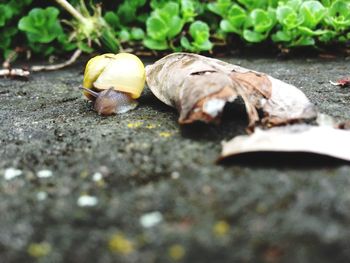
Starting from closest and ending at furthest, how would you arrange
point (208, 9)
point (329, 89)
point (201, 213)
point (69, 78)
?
point (201, 213) < point (329, 89) < point (69, 78) < point (208, 9)

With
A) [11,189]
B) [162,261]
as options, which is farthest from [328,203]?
[11,189]

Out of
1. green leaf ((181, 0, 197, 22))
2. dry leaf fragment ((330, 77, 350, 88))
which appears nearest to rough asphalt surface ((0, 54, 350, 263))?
dry leaf fragment ((330, 77, 350, 88))

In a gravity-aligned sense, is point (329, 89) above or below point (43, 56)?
above

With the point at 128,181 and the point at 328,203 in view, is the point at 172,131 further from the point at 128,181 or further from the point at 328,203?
the point at 328,203

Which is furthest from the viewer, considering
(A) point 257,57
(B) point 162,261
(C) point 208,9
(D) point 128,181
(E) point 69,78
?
(C) point 208,9

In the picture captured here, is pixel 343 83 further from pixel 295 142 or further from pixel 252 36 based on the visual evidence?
pixel 295 142

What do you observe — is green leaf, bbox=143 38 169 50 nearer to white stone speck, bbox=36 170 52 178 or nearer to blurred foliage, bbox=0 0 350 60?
blurred foliage, bbox=0 0 350 60
